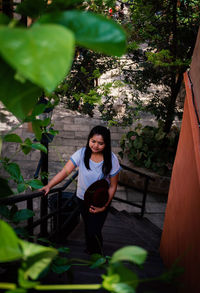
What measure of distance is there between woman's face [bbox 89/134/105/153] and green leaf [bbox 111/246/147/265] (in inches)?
92.3

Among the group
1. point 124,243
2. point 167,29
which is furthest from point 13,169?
point 167,29

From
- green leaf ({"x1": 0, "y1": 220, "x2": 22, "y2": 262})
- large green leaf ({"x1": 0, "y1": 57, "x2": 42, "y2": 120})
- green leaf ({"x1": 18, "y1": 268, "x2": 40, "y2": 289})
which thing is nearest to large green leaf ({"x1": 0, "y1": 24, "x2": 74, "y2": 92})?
large green leaf ({"x1": 0, "y1": 57, "x2": 42, "y2": 120})

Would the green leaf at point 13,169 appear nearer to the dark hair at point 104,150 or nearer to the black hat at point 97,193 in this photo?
the dark hair at point 104,150

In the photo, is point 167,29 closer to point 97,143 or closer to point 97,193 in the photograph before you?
point 97,143

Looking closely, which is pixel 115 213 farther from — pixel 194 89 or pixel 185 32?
pixel 185 32

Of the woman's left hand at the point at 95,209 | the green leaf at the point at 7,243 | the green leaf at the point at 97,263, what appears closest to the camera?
the green leaf at the point at 7,243

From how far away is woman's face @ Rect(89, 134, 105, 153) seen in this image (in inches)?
115

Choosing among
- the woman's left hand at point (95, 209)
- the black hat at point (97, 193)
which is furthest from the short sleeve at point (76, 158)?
the woman's left hand at point (95, 209)

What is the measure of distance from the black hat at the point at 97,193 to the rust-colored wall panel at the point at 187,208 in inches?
33.9

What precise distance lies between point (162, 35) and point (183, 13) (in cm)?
51

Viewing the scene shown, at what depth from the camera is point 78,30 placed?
0.51 meters

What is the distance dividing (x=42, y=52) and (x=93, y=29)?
0.13 metres

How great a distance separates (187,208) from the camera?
2.90 m

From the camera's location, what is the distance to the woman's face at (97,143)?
2.93 m
